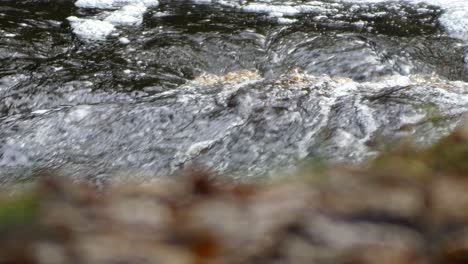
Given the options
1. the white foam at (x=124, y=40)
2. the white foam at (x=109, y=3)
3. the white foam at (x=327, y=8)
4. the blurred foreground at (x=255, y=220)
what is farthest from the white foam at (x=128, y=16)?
the blurred foreground at (x=255, y=220)

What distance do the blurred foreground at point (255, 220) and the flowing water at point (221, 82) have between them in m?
1.03

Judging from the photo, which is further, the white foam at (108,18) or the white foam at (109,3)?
the white foam at (109,3)

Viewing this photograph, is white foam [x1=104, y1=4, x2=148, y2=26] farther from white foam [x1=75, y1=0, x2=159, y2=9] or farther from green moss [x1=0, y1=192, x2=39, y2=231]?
green moss [x1=0, y1=192, x2=39, y2=231]

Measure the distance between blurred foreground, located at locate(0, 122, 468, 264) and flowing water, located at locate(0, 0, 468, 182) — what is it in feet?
3.39

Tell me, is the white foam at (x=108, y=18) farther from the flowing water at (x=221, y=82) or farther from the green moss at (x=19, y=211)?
the green moss at (x=19, y=211)

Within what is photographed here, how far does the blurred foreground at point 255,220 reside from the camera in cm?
128

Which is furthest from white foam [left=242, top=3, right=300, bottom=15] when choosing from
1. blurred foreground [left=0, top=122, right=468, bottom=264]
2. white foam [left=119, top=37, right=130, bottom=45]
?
blurred foreground [left=0, top=122, right=468, bottom=264]

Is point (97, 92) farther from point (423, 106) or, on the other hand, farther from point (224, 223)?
point (224, 223)

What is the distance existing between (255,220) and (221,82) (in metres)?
3.70

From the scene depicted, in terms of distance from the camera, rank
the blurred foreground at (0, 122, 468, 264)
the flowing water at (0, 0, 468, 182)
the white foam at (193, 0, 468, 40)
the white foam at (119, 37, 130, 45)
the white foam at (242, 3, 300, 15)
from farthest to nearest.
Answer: the white foam at (242, 3, 300, 15) → the white foam at (193, 0, 468, 40) → the white foam at (119, 37, 130, 45) → the flowing water at (0, 0, 468, 182) → the blurred foreground at (0, 122, 468, 264)

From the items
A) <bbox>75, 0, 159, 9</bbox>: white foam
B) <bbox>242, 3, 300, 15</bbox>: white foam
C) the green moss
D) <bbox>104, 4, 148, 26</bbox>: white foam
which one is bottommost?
<bbox>75, 0, 159, 9</bbox>: white foam

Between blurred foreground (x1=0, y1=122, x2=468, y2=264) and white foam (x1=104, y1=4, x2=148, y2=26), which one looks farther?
white foam (x1=104, y1=4, x2=148, y2=26)

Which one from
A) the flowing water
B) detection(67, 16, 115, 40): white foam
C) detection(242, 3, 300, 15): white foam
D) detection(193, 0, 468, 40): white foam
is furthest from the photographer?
detection(242, 3, 300, 15): white foam

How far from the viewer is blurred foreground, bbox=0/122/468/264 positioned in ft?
4.21
